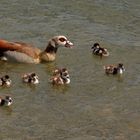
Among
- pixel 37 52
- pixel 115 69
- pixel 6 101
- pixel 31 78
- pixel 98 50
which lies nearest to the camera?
pixel 6 101

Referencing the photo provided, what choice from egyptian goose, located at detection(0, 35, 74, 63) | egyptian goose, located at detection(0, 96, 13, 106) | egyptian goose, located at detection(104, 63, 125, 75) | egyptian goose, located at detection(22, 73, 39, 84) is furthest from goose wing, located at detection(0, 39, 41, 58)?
egyptian goose, located at detection(0, 96, 13, 106)

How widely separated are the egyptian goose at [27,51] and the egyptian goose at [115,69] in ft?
4.74

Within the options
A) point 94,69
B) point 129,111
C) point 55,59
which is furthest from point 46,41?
point 129,111

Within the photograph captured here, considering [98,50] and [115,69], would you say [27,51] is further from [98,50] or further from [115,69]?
[115,69]

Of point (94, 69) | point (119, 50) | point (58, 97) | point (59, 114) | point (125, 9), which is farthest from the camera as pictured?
point (125, 9)

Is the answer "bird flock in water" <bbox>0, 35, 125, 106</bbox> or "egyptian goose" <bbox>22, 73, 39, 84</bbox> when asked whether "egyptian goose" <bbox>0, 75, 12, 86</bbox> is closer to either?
"egyptian goose" <bbox>22, 73, 39, 84</bbox>

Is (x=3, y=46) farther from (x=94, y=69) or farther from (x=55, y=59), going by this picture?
(x=94, y=69)

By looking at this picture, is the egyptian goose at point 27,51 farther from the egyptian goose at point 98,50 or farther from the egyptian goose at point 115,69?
the egyptian goose at point 115,69

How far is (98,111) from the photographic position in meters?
11.4

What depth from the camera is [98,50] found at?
1402 centimetres

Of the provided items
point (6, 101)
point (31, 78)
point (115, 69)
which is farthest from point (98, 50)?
point (6, 101)

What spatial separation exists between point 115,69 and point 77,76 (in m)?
0.78

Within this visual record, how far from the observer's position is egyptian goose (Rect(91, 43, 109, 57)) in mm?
14029

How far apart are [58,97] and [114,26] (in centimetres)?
465
